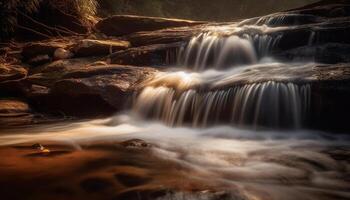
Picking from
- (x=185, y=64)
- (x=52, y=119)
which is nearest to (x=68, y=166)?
(x=52, y=119)

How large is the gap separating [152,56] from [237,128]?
413 cm

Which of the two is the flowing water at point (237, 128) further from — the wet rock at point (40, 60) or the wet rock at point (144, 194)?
the wet rock at point (40, 60)

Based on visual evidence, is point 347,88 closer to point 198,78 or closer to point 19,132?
point 198,78

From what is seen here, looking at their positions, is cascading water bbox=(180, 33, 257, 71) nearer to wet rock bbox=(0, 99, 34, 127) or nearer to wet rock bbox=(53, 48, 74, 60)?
wet rock bbox=(53, 48, 74, 60)

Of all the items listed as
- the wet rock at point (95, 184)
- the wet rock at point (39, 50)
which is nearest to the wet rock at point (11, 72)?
the wet rock at point (39, 50)

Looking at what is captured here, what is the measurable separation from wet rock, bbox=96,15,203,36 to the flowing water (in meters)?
3.41

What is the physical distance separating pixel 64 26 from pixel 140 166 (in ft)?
34.4

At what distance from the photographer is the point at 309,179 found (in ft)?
11.2

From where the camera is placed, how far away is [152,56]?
30.9ft

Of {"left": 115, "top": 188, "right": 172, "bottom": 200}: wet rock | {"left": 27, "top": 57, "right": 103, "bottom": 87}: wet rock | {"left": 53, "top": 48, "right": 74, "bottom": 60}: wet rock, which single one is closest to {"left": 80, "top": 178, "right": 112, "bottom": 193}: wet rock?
{"left": 115, "top": 188, "right": 172, "bottom": 200}: wet rock

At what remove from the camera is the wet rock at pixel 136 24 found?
40.4 feet

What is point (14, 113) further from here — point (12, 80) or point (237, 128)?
point (237, 128)

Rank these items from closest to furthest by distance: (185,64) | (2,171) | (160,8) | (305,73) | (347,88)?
1. (2,171)
2. (347,88)
3. (305,73)
4. (185,64)
5. (160,8)

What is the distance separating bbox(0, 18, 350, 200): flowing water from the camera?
3467mm
